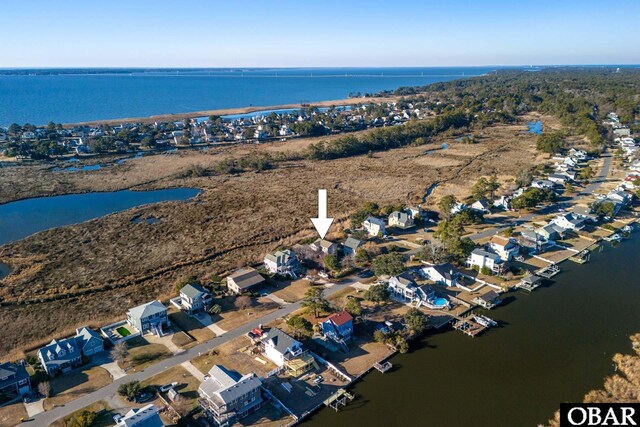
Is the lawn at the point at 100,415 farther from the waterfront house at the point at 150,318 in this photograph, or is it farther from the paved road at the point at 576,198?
the paved road at the point at 576,198

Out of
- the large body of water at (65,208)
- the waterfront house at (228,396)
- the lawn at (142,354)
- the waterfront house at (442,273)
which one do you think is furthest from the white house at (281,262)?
the large body of water at (65,208)

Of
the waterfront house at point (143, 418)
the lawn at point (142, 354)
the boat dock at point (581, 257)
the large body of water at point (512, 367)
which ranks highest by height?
the waterfront house at point (143, 418)

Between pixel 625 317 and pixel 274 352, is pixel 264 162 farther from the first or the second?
pixel 625 317

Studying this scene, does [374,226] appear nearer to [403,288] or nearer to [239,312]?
[403,288]

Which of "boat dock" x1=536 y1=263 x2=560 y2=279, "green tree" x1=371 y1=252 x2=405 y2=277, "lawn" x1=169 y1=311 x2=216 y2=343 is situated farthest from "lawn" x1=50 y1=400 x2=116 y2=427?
"boat dock" x1=536 y1=263 x2=560 y2=279

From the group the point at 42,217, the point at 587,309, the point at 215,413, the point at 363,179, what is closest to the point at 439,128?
the point at 363,179
